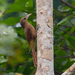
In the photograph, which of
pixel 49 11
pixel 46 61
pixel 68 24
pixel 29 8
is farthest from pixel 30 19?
pixel 46 61

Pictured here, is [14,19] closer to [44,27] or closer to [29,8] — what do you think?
[29,8]

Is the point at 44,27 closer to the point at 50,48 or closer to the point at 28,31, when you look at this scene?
the point at 50,48

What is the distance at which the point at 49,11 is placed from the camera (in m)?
1.46

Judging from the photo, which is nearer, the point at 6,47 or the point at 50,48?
the point at 6,47

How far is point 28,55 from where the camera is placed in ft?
7.62

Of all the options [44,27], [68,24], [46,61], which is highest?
[44,27]

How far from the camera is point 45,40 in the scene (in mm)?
1380

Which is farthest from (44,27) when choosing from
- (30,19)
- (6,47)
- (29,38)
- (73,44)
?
(73,44)

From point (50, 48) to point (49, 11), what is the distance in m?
0.34

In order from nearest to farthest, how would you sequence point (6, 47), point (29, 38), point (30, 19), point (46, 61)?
point (6, 47) → point (46, 61) → point (29, 38) → point (30, 19)

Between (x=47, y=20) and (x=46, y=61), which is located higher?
(x=47, y=20)

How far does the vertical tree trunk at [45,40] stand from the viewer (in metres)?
1.35

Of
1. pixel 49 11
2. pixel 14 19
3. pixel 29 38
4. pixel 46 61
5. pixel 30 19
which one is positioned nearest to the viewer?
pixel 46 61

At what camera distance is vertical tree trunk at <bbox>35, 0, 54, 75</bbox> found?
135 cm
